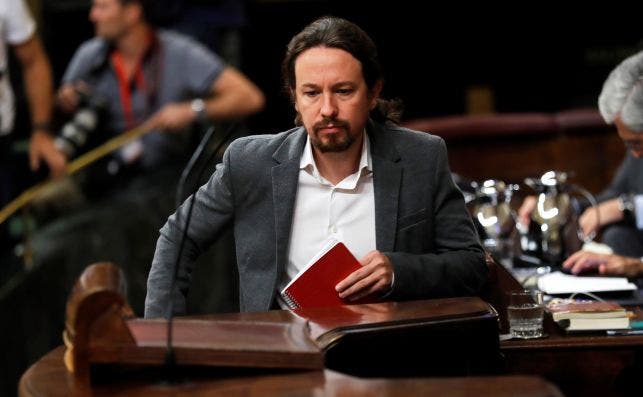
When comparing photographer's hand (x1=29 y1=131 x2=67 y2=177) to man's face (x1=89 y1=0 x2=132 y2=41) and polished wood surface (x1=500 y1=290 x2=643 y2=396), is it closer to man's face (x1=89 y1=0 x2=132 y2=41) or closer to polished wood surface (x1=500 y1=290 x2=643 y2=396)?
man's face (x1=89 y1=0 x2=132 y2=41)

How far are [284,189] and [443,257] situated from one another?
38 centimetres

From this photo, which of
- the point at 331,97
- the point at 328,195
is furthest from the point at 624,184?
the point at 331,97

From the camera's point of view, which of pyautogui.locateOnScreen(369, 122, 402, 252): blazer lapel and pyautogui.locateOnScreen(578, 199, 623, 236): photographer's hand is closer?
pyautogui.locateOnScreen(369, 122, 402, 252): blazer lapel

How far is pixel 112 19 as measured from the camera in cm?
613

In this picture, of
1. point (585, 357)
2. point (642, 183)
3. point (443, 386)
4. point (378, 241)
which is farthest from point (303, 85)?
point (642, 183)

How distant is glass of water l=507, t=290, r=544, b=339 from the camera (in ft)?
9.66

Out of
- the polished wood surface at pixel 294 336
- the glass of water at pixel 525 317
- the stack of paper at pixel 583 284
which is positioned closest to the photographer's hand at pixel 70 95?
the stack of paper at pixel 583 284

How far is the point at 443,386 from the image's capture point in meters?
1.88

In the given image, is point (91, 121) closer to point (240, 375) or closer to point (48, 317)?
point (48, 317)

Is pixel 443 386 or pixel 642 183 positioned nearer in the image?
pixel 443 386

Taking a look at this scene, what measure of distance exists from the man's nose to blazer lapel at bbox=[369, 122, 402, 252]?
173 mm

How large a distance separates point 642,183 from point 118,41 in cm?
253

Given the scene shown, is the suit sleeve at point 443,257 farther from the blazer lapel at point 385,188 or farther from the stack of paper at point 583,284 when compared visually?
the stack of paper at point 583,284

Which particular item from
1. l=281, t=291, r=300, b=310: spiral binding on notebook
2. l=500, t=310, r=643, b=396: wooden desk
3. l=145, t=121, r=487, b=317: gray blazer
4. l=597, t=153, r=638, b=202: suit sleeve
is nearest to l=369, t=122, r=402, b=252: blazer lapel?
l=145, t=121, r=487, b=317: gray blazer
